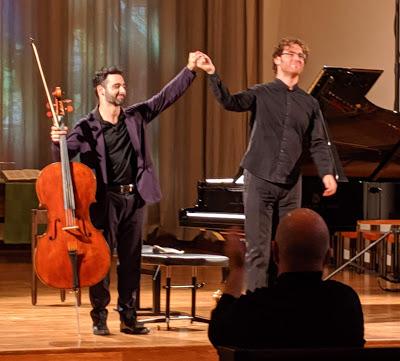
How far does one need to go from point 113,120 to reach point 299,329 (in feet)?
8.84

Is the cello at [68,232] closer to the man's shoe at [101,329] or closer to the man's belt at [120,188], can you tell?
the man's belt at [120,188]

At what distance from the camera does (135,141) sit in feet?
16.6

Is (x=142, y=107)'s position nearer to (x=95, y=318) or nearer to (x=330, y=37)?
(x=95, y=318)

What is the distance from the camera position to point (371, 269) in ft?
28.2

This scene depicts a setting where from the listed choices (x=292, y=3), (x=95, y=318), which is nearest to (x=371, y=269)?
(x=292, y=3)

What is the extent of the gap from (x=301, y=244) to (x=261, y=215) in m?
2.46

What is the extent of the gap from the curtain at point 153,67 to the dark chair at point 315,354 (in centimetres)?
754

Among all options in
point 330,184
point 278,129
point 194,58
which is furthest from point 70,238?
point 330,184

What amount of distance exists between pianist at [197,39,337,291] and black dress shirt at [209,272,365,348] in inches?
95.7

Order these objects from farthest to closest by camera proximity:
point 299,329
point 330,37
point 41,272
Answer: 1. point 330,37
2. point 41,272
3. point 299,329

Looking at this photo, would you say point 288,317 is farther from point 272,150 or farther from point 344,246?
point 344,246

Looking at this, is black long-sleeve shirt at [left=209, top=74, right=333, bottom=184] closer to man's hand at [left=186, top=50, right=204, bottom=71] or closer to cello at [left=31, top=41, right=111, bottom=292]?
man's hand at [left=186, top=50, right=204, bottom=71]

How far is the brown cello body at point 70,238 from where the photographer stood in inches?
188

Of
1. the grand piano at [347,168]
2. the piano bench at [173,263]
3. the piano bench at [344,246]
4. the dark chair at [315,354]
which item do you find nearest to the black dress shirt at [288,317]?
the dark chair at [315,354]
